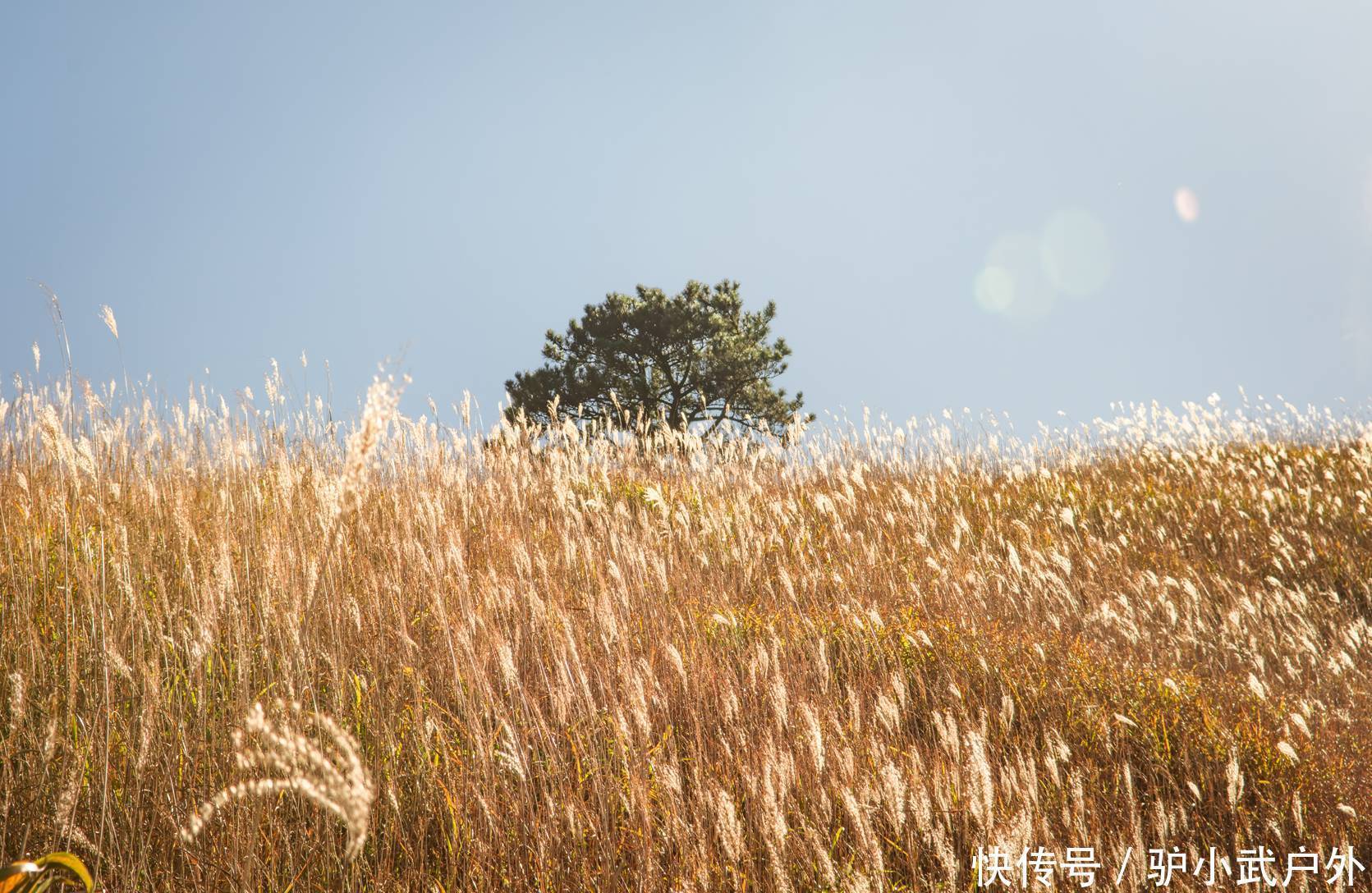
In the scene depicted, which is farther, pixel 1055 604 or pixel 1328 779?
pixel 1055 604

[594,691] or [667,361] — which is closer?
[594,691]

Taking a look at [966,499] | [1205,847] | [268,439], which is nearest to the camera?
[1205,847]

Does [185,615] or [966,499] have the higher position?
[966,499]

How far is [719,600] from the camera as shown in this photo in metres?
4.18

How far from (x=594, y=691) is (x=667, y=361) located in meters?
17.9

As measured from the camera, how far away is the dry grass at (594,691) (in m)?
2.11

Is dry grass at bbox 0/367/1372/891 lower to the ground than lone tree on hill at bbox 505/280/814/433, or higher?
lower

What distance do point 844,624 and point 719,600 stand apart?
0.84 metres

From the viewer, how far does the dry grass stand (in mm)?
2105

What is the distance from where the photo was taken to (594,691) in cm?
306

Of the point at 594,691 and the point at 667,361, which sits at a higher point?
the point at 667,361

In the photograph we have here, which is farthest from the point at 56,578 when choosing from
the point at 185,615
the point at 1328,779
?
the point at 1328,779

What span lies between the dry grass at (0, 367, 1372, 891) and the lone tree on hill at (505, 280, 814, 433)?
14405 millimetres

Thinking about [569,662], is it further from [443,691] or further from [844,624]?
[844,624]
